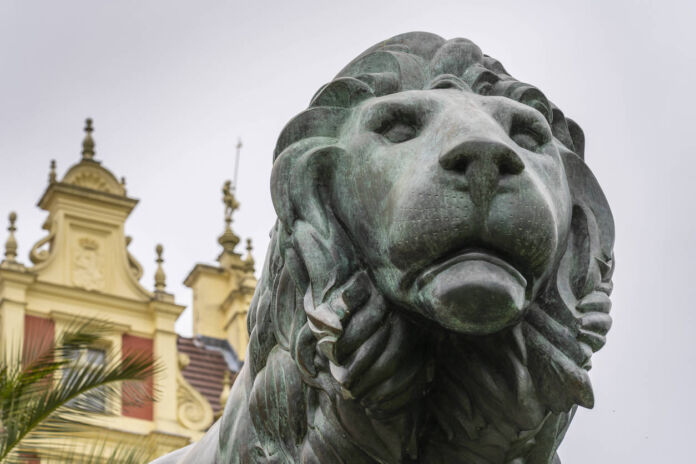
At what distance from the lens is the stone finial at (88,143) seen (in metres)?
23.0

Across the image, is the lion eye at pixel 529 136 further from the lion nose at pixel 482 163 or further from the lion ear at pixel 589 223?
the lion nose at pixel 482 163

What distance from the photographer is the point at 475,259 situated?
7.55 ft

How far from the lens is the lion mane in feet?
8.07

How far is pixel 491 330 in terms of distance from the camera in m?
2.32

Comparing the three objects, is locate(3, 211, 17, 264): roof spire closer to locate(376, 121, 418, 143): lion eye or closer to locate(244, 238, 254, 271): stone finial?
locate(244, 238, 254, 271): stone finial

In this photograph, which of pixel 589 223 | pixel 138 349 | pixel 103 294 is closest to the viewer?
pixel 589 223

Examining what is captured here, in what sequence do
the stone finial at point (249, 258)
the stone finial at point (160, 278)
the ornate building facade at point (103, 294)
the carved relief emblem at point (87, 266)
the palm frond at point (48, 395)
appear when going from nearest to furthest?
the palm frond at point (48, 395) → the ornate building facade at point (103, 294) → the carved relief emblem at point (87, 266) → the stone finial at point (160, 278) → the stone finial at point (249, 258)

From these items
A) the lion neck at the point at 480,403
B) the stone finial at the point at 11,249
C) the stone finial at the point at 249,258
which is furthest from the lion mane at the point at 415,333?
the stone finial at the point at 249,258

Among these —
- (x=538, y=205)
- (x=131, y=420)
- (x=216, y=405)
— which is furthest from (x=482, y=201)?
(x=216, y=405)

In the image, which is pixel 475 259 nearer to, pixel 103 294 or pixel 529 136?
pixel 529 136

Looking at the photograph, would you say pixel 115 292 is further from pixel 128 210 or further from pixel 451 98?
pixel 451 98

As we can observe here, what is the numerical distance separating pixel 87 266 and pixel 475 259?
20131 mm

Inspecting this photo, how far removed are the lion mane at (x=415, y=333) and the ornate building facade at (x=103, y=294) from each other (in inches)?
688

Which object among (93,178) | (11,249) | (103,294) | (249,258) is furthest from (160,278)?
(249,258)
